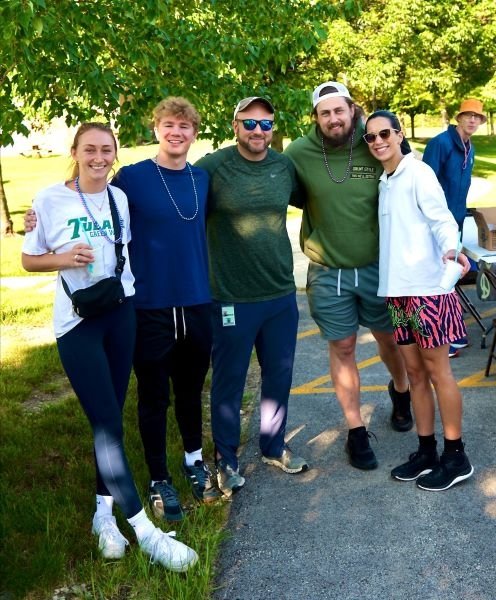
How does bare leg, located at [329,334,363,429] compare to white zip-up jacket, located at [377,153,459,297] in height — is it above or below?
below

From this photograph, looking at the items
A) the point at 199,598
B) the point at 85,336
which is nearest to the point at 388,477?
the point at 199,598

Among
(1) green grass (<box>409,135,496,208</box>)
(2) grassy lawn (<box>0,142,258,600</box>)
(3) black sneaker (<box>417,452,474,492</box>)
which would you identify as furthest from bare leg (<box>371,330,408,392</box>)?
(1) green grass (<box>409,135,496,208</box>)

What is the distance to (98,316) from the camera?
9.75 feet

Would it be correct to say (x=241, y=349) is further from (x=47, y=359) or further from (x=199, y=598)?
(x=47, y=359)

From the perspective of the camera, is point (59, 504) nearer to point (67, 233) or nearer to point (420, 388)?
point (67, 233)

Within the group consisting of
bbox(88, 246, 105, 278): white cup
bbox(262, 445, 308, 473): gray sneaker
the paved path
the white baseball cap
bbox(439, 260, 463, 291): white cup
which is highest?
the white baseball cap

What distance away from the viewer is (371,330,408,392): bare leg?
13.7 ft

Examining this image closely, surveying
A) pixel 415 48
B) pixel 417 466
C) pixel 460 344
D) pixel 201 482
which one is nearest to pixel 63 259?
pixel 201 482

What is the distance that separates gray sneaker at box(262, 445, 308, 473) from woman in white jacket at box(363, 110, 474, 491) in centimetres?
68

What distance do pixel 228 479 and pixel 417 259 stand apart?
1.55 metres

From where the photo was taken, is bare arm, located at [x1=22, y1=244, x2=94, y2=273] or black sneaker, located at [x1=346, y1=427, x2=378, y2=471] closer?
bare arm, located at [x1=22, y1=244, x2=94, y2=273]

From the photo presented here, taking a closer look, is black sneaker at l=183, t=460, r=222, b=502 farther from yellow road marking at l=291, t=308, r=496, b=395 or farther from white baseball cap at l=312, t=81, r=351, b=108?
white baseball cap at l=312, t=81, r=351, b=108

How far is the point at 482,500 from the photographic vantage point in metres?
3.56

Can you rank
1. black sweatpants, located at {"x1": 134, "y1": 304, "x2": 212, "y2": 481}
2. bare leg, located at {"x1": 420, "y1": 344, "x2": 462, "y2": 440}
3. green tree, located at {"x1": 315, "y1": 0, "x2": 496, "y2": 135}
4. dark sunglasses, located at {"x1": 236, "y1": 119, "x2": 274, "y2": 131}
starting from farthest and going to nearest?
green tree, located at {"x1": 315, "y1": 0, "x2": 496, "y2": 135} → bare leg, located at {"x1": 420, "y1": 344, "x2": 462, "y2": 440} → dark sunglasses, located at {"x1": 236, "y1": 119, "x2": 274, "y2": 131} → black sweatpants, located at {"x1": 134, "y1": 304, "x2": 212, "y2": 481}
